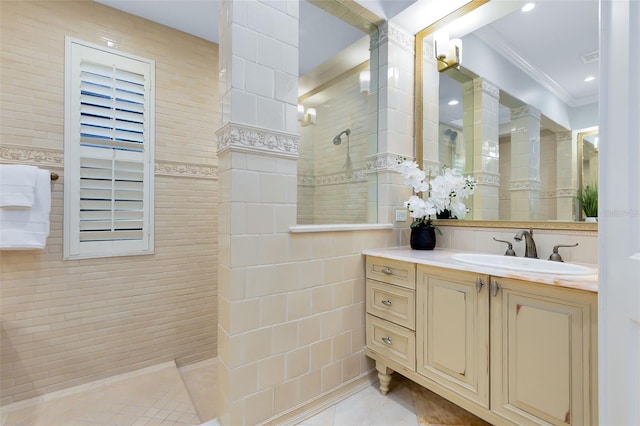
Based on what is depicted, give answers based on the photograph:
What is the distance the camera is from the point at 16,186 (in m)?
1.74

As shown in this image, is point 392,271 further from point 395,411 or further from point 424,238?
point 395,411

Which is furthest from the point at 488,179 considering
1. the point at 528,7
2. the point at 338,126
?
the point at 338,126

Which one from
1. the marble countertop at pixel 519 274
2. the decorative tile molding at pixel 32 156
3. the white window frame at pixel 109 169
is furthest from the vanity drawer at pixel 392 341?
the decorative tile molding at pixel 32 156

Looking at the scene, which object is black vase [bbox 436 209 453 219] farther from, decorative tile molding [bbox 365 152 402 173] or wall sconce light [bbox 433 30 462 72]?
wall sconce light [bbox 433 30 462 72]

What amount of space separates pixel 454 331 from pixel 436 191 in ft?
2.72

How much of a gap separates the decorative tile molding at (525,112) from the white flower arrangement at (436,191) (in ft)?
1.37

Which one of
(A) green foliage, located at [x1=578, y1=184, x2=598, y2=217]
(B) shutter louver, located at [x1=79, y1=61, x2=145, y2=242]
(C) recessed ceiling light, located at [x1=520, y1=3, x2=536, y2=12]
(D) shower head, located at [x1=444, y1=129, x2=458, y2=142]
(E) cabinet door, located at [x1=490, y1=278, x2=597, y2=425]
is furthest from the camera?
(B) shutter louver, located at [x1=79, y1=61, x2=145, y2=242]

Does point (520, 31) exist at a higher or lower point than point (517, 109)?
higher

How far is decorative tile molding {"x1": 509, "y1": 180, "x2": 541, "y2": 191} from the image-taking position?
1562mm

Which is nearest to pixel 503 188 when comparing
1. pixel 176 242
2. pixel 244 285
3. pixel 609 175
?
pixel 609 175

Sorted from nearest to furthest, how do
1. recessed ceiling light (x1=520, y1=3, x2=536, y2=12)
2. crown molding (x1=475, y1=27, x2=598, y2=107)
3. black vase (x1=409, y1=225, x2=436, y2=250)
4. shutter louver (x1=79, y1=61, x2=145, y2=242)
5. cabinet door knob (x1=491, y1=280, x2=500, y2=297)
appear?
cabinet door knob (x1=491, y1=280, x2=500, y2=297) → crown molding (x1=475, y1=27, x2=598, y2=107) → recessed ceiling light (x1=520, y1=3, x2=536, y2=12) → black vase (x1=409, y1=225, x2=436, y2=250) → shutter louver (x1=79, y1=61, x2=145, y2=242)

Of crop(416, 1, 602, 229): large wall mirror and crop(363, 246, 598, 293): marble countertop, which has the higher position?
crop(416, 1, 602, 229): large wall mirror

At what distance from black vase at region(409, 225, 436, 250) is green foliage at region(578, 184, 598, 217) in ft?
2.36

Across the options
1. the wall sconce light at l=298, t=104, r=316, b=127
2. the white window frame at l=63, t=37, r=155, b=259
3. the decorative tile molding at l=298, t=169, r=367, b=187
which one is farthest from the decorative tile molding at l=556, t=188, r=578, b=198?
the white window frame at l=63, t=37, r=155, b=259
